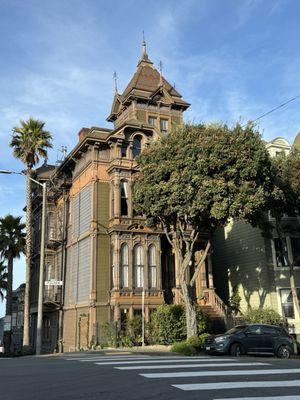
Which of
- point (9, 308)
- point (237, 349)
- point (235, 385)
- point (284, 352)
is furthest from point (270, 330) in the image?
point (9, 308)

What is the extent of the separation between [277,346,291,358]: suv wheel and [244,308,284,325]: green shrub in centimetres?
715

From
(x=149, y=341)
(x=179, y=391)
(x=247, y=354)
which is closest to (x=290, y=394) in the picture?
(x=179, y=391)

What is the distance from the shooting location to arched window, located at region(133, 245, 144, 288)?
2733cm

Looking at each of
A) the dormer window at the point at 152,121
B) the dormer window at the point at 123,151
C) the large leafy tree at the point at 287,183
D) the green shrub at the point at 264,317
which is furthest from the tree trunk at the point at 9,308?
the large leafy tree at the point at 287,183

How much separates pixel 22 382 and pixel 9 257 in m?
31.6

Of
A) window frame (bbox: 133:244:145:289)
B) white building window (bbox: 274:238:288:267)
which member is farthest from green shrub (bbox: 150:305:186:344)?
white building window (bbox: 274:238:288:267)

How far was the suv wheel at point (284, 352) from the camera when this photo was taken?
19.0 metres

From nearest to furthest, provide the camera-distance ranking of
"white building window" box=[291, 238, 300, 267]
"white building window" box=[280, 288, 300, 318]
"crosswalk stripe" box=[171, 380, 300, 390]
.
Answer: "crosswalk stripe" box=[171, 380, 300, 390] < "white building window" box=[280, 288, 300, 318] < "white building window" box=[291, 238, 300, 267]

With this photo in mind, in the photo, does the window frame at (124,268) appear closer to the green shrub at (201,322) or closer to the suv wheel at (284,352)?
the green shrub at (201,322)

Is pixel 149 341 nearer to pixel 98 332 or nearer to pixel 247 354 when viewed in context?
pixel 98 332

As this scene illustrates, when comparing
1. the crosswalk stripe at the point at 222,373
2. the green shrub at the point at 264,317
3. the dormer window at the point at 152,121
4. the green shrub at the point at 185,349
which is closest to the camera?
the crosswalk stripe at the point at 222,373

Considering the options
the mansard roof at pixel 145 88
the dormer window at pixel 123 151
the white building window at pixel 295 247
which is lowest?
the white building window at pixel 295 247

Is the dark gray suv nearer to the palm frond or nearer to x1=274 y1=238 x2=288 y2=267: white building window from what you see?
x1=274 y1=238 x2=288 y2=267: white building window

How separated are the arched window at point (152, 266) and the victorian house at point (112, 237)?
0.06m
